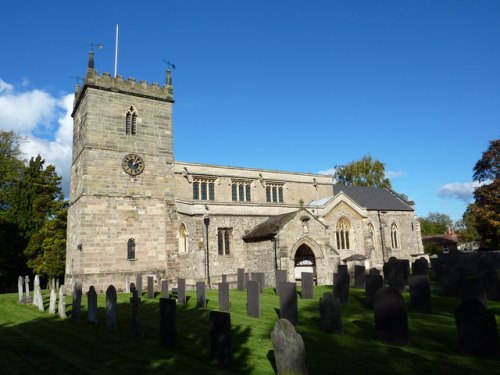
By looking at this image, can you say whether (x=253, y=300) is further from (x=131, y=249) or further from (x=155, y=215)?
(x=155, y=215)

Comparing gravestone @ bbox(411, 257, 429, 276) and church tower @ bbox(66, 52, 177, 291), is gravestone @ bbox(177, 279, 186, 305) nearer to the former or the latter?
church tower @ bbox(66, 52, 177, 291)

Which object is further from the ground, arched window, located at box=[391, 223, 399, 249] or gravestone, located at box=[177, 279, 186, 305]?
arched window, located at box=[391, 223, 399, 249]

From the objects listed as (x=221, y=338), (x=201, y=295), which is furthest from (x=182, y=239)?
(x=221, y=338)

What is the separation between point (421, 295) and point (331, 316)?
4214 millimetres

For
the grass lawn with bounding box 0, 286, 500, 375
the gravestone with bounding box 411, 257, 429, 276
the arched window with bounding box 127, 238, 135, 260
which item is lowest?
the grass lawn with bounding box 0, 286, 500, 375

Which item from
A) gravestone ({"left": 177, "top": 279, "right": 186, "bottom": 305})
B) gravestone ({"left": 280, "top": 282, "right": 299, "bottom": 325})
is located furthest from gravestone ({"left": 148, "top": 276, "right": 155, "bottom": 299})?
gravestone ({"left": 280, "top": 282, "right": 299, "bottom": 325})

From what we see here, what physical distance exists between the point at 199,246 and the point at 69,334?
41.6 feet

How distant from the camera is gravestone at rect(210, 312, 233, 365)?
7199mm

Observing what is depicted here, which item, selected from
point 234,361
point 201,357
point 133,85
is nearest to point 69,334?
point 201,357

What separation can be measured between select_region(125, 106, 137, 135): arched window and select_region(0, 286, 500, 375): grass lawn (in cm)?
1365

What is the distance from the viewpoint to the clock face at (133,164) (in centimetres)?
2325

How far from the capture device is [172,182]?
968 inches

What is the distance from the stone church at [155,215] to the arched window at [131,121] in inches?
2.4

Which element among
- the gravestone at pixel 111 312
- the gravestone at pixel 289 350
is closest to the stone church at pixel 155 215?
the gravestone at pixel 111 312
